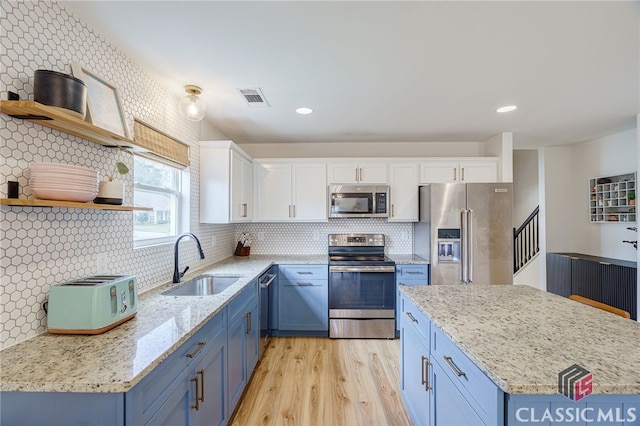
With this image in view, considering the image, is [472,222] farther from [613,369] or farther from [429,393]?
[613,369]

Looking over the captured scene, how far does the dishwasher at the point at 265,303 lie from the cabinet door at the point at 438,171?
221 cm

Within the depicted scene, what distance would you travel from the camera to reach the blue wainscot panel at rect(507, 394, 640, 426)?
2.96ft

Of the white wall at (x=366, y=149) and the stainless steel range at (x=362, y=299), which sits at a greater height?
the white wall at (x=366, y=149)

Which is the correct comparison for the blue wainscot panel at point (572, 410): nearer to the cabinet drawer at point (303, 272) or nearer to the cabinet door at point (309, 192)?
the cabinet drawer at point (303, 272)

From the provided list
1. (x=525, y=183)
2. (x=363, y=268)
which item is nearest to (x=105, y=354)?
(x=363, y=268)

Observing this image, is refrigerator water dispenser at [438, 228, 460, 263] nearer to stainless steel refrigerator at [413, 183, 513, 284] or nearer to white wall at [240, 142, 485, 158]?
stainless steel refrigerator at [413, 183, 513, 284]

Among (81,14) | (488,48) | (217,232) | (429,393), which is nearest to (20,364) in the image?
(81,14)

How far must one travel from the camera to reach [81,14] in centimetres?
145

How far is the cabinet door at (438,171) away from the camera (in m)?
3.54

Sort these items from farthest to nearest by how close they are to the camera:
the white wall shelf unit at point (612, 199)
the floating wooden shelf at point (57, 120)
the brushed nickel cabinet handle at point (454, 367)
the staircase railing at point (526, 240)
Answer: the staircase railing at point (526, 240)
the white wall shelf unit at point (612, 199)
the brushed nickel cabinet handle at point (454, 367)
the floating wooden shelf at point (57, 120)

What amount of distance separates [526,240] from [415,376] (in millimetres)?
4909

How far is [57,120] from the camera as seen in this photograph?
3.87 ft

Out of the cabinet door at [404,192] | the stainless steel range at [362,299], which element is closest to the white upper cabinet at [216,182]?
the stainless steel range at [362,299]

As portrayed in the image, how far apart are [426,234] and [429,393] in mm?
2040
